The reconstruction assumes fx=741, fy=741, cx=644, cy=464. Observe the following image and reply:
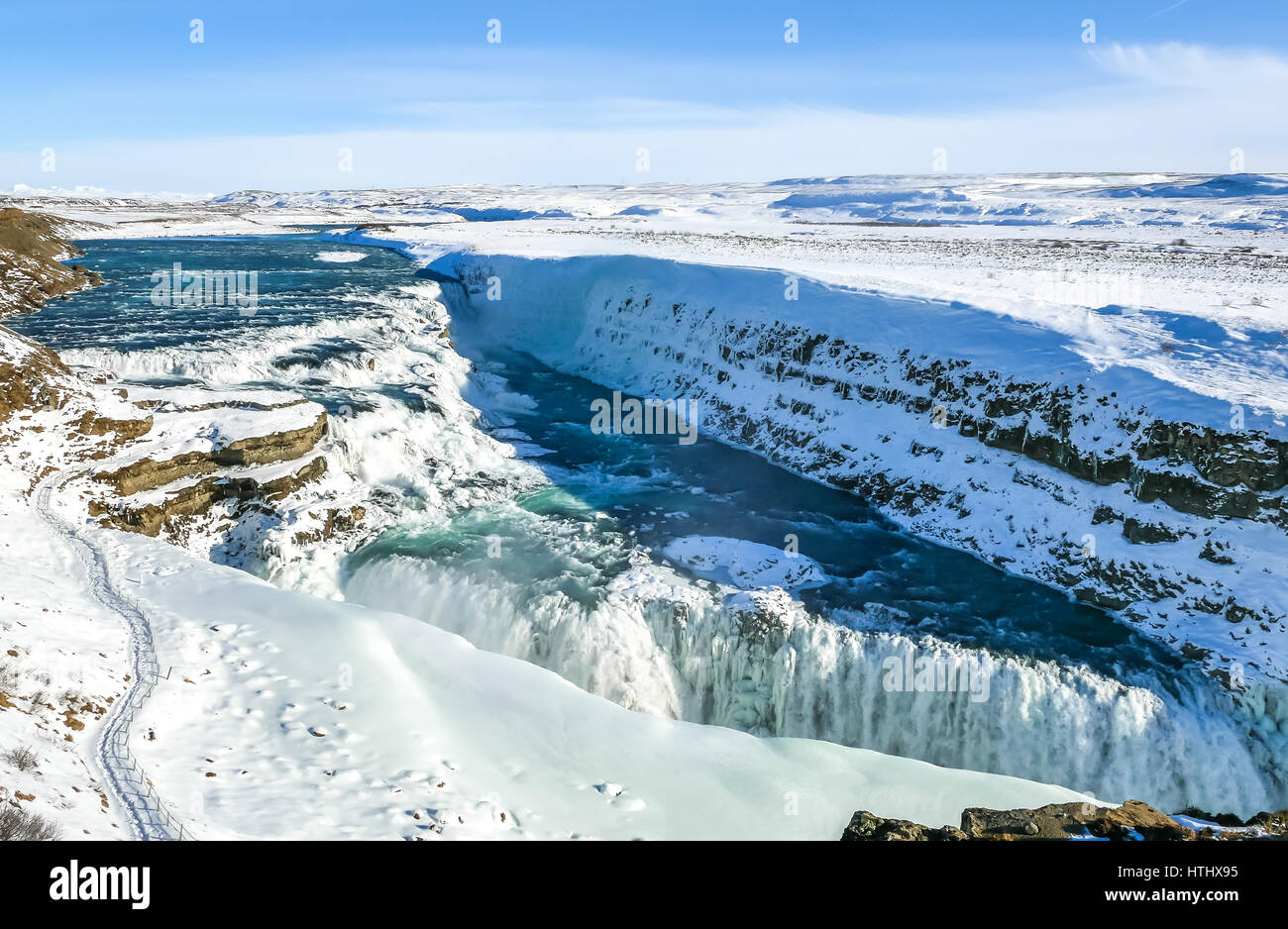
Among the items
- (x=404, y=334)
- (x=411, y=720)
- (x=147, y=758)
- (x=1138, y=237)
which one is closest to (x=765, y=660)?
(x=411, y=720)

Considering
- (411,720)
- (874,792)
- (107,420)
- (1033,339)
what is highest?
(1033,339)

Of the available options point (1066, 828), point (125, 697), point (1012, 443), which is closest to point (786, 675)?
point (1066, 828)

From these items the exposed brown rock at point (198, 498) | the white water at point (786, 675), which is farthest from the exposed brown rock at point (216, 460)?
the white water at point (786, 675)

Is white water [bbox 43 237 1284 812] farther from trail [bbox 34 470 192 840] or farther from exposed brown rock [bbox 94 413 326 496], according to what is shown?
trail [bbox 34 470 192 840]

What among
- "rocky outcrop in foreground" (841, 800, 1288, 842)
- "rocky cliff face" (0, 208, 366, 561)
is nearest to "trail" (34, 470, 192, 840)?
"rocky cliff face" (0, 208, 366, 561)

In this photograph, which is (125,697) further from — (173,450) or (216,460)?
(173,450)
